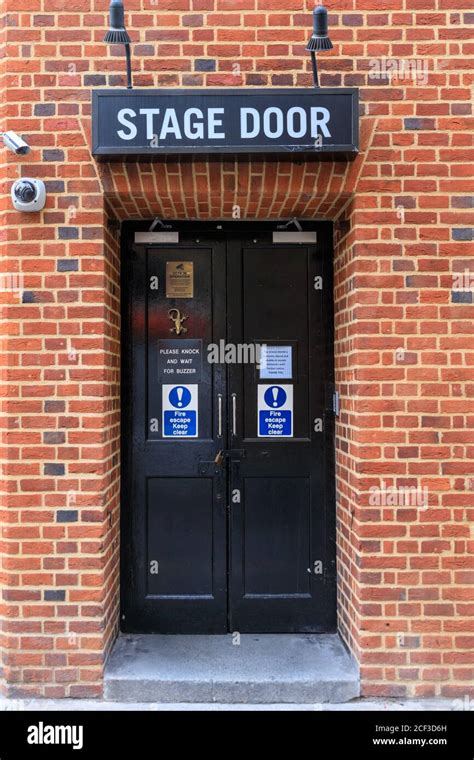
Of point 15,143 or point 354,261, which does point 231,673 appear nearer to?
point 354,261

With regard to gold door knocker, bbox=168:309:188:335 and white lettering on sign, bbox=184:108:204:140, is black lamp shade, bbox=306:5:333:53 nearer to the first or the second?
white lettering on sign, bbox=184:108:204:140

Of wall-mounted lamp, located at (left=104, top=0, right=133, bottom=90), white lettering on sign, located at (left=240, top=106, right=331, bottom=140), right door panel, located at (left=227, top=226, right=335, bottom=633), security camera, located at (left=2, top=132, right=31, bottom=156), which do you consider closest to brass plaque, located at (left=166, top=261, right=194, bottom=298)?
right door panel, located at (left=227, top=226, right=335, bottom=633)

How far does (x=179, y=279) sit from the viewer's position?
412 centimetres

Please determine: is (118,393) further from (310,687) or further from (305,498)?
(310,687)

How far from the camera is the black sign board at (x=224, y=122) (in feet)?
11.3

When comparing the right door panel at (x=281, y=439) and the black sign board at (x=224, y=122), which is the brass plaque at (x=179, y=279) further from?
the black sign board at (x=224, y=122)

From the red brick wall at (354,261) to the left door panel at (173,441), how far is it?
1.72 ft

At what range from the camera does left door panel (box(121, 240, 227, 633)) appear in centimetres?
404

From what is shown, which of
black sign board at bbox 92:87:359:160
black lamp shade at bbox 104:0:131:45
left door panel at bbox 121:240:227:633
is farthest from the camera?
left door panel at bbox 121:240:227:633

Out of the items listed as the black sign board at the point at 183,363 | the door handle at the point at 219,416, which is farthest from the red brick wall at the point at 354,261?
the door handle at the point at 219,416

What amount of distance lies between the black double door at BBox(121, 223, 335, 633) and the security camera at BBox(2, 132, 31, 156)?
0.90 meters

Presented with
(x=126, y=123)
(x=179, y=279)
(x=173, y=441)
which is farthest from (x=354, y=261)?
(x=173, y=441)

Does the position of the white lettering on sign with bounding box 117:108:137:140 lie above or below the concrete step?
above

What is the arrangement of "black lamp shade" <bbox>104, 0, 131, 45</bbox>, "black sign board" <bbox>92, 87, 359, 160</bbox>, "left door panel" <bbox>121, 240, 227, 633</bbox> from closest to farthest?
"black lamp shade" <bbox>104, 0, 131, 45</bbox> < "black sign board" <bbox>92, 87, 359, 160</bbox> < "left door panel" <bbox>121, 240, 227, 633</bbox>
